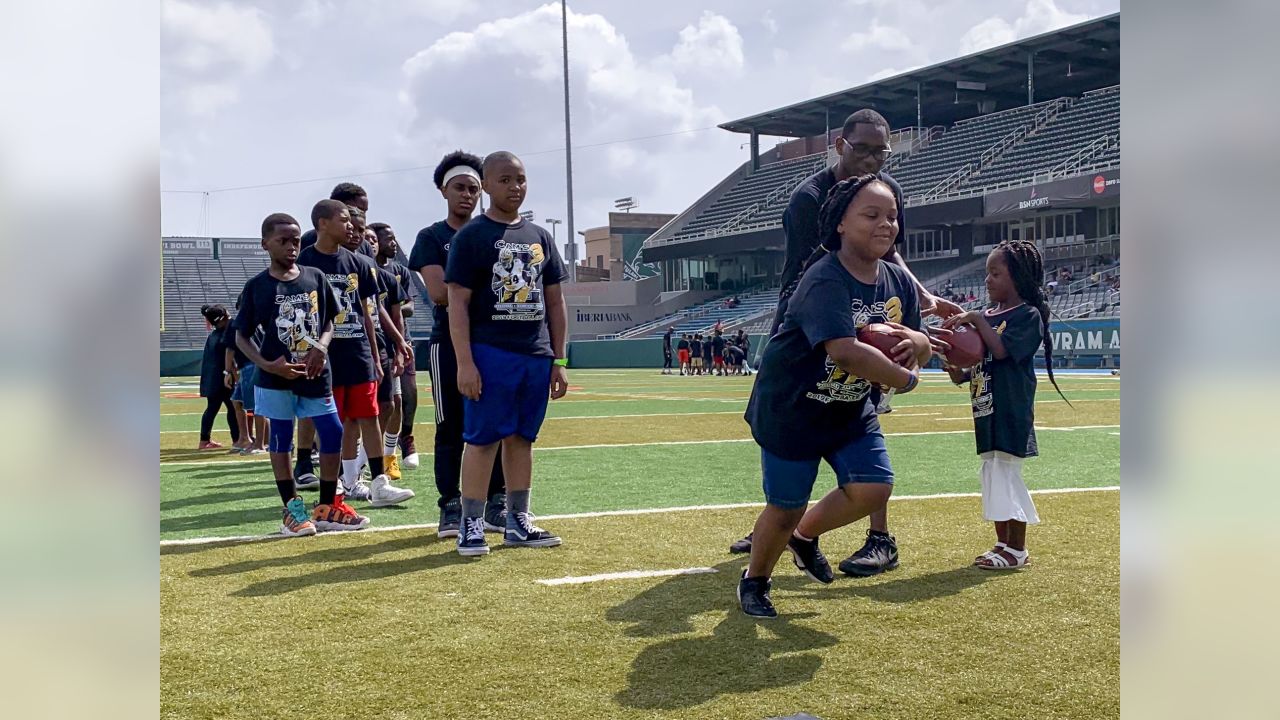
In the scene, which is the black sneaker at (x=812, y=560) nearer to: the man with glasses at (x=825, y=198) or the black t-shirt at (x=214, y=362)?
the man with glasses at (x=825, y=198)

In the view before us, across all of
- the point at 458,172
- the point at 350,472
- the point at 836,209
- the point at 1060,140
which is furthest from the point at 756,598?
the point at 1060,140

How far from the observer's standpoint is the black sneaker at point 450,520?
18.9ft

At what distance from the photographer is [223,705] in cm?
291

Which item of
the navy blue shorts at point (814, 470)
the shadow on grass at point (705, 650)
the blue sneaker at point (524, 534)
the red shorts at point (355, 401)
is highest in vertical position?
the red shorts at point (355, 401)

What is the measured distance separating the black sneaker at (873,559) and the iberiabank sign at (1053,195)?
1313 inches

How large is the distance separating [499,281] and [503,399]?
582 mm

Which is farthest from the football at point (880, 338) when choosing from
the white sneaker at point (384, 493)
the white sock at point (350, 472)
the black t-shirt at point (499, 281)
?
the white sock at point (350, 472)

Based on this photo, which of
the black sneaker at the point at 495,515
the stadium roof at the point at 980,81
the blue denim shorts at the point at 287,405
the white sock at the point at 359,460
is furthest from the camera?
the stadium roof at the point at 980,81

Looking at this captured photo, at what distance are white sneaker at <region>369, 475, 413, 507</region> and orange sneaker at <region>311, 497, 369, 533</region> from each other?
0.81 meters

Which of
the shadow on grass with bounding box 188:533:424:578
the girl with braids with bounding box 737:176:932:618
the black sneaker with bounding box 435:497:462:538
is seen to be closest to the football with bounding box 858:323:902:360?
the girl with braids with bounding box 737:176:932:618
